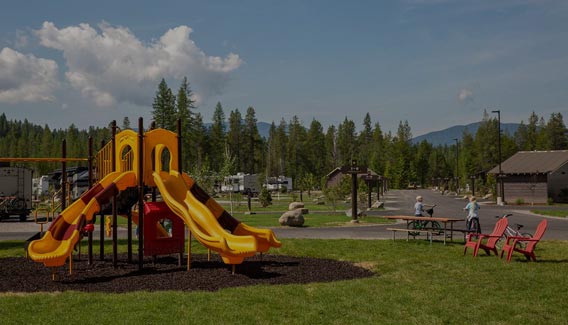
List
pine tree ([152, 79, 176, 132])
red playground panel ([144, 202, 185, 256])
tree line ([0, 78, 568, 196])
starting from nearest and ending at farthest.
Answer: red playground panel ([144, 202, 185, 256])
pine tree ([152, 79, 176, 132])
tree line ([0, 78, 568, 196])

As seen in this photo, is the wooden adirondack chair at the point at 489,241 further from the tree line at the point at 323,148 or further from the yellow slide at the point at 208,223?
the tree line at the point at 323,148

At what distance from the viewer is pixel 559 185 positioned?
49.2m

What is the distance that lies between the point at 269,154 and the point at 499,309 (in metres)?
108

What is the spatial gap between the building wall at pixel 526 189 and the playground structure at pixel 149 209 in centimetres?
4174

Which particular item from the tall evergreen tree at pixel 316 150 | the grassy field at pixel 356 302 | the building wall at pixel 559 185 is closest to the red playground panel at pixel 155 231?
the grassy field at pixel 356 302

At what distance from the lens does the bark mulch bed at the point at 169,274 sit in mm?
10664

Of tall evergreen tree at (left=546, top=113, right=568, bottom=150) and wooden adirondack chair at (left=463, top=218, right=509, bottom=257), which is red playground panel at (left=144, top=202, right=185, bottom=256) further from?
tall evergreen tree at (left=546, top=113, right=568, bottom=150)

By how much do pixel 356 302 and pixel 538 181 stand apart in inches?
1779

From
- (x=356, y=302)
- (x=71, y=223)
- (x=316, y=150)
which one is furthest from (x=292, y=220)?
(x=316, y=150)

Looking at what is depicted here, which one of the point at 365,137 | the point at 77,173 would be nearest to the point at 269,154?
the point at 365,137

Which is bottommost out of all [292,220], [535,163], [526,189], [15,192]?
[292,220]

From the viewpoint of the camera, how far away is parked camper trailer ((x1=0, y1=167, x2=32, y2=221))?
31.7 m

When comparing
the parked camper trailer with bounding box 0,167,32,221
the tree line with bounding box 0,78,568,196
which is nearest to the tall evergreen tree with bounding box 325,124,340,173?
the tree line with bounding box 0,78,568,196

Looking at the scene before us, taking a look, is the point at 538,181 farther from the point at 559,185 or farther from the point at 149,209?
the point at 149,209
